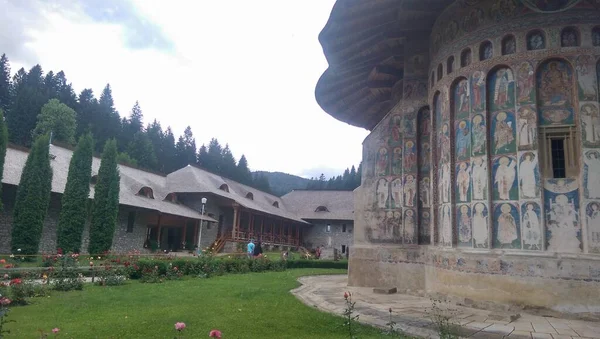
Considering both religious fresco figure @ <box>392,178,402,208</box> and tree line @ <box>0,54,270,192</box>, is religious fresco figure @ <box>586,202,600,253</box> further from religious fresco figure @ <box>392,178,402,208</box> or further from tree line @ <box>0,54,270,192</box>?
tree line @ <box>0,54,270,192</box>

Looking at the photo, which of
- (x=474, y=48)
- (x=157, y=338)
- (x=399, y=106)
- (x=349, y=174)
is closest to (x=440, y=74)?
(x=474, y=48)

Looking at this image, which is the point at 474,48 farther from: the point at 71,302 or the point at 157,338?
the point at 71,302

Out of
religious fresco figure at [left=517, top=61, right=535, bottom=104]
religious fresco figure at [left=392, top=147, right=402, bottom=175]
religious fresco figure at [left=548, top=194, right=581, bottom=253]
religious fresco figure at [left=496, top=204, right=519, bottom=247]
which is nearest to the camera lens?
religious fresco figure at [left=548, top=194, right=581, bottom=253]

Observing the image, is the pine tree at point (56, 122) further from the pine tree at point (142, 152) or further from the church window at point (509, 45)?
the church window at point (509, 45)

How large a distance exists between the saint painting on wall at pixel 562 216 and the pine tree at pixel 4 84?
61.6 meters

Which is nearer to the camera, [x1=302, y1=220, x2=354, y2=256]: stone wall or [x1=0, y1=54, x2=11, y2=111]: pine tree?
[x1=302, y1=220, x2=354, y2=256]: stone wall

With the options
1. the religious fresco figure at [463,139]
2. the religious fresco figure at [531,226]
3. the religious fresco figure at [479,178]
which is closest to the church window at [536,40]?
the religious fresco figure at [463,139]

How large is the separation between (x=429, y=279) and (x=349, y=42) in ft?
24.7

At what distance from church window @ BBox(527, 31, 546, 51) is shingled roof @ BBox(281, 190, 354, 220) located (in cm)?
3563

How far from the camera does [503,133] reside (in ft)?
30.5

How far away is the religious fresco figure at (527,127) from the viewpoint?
29.1 feet

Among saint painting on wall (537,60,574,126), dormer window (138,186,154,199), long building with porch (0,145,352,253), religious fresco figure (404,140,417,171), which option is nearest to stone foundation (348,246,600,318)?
saint painting on wall (537,60,574,126)

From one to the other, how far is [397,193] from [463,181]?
3511mm

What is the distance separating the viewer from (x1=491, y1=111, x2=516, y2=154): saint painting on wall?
9.13 meters
